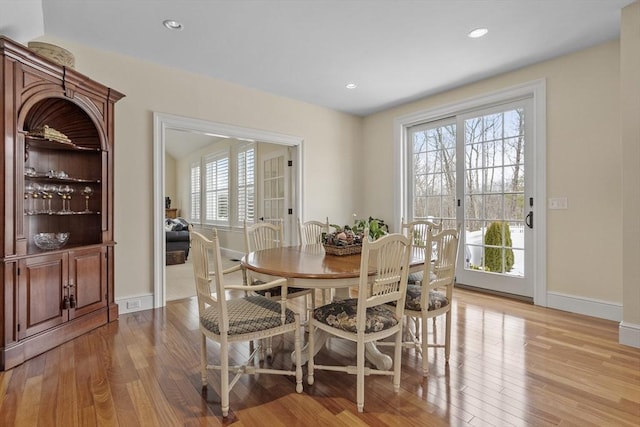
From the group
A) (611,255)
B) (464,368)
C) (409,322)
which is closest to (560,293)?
(611,255)

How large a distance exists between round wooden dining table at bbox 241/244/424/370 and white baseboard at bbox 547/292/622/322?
2.15m

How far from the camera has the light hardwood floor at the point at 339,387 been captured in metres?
1.69

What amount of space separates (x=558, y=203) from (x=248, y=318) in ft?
11.2

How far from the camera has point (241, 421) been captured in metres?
1.67

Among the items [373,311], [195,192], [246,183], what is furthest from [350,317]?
[195,192]

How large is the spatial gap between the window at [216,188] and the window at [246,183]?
0.64 meters

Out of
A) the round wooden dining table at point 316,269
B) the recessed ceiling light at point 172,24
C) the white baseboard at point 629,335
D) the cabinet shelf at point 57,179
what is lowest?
the white baseboard at point 629,335

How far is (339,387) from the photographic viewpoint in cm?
198

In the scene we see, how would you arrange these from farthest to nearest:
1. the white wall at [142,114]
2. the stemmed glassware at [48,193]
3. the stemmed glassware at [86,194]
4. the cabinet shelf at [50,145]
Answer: the white wall at [142,114], the stemmed glassware at [86,194], the stemmed glassware at [48,193], the cabinet shelf at [50,145]

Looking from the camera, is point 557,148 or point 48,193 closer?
point 48,193

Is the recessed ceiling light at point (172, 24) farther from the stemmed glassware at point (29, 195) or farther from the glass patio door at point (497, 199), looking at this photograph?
the glass patio door at point (497, 199)

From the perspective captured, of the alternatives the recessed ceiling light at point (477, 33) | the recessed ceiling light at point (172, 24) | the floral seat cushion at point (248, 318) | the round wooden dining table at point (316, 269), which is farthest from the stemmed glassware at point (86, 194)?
the recessed ceiling light at point (477, 33)

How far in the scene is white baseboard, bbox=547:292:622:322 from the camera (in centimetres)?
308

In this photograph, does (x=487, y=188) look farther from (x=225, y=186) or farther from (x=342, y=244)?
(x=225, y=186)
